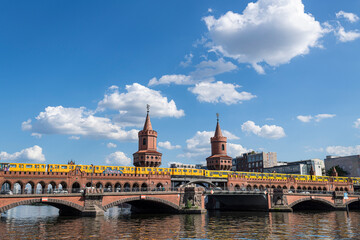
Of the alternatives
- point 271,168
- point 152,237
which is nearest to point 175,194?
point 152,237

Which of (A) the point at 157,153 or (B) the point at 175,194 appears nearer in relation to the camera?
(B) the point at 175,194

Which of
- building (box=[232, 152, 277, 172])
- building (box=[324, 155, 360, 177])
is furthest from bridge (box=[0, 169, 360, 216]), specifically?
building (box=[232, 152, 277, 172])

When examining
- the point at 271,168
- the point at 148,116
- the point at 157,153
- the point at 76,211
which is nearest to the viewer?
the point at 76,211

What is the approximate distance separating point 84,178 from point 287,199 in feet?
169

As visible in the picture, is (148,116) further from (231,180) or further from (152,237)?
(152,237)

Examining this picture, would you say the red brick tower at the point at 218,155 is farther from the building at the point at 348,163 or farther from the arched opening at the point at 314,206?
the building at the point at 348,163

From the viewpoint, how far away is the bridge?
65062 mm

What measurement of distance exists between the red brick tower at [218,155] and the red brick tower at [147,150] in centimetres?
2204

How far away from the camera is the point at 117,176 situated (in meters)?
89.6

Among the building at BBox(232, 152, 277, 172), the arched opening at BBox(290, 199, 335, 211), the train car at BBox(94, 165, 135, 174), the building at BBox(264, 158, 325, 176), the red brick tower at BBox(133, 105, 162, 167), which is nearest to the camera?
the train car at BBox(94, 165, 135, 174)

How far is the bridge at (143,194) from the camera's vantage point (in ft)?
213

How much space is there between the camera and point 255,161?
181 m

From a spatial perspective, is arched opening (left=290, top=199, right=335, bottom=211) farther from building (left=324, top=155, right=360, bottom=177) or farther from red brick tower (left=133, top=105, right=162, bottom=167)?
Answer: building (left=324, top=155, right=360, bottom=177)

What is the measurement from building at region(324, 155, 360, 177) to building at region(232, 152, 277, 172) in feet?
90.5
